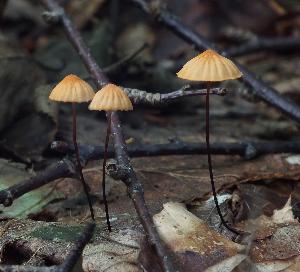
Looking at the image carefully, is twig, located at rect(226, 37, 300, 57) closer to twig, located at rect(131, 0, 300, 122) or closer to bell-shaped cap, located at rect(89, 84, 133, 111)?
twig, located at rect(131, 0, 300, 122)

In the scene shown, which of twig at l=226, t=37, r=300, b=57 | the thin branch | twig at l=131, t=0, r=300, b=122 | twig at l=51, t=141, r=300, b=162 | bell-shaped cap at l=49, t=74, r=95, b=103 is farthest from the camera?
twig at l=226, t=37, r=300, b=57

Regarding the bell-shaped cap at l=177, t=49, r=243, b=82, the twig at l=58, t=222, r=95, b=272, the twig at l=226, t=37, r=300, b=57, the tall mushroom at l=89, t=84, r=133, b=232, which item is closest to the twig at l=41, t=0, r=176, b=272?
the twig at l=58, t=222, r=95, b=272

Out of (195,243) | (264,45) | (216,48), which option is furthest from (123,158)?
(264,45)

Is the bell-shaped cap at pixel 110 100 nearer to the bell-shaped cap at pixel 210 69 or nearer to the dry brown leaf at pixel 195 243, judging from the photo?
the bell-shaped cap at pixel 210 69

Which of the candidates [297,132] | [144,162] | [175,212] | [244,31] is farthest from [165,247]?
[244,31]

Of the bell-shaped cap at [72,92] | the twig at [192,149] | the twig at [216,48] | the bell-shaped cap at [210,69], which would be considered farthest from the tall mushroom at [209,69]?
the twig at [216,48]

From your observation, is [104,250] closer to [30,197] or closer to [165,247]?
[165,247]

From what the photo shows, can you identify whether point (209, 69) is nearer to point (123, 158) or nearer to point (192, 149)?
point (123, 158)
